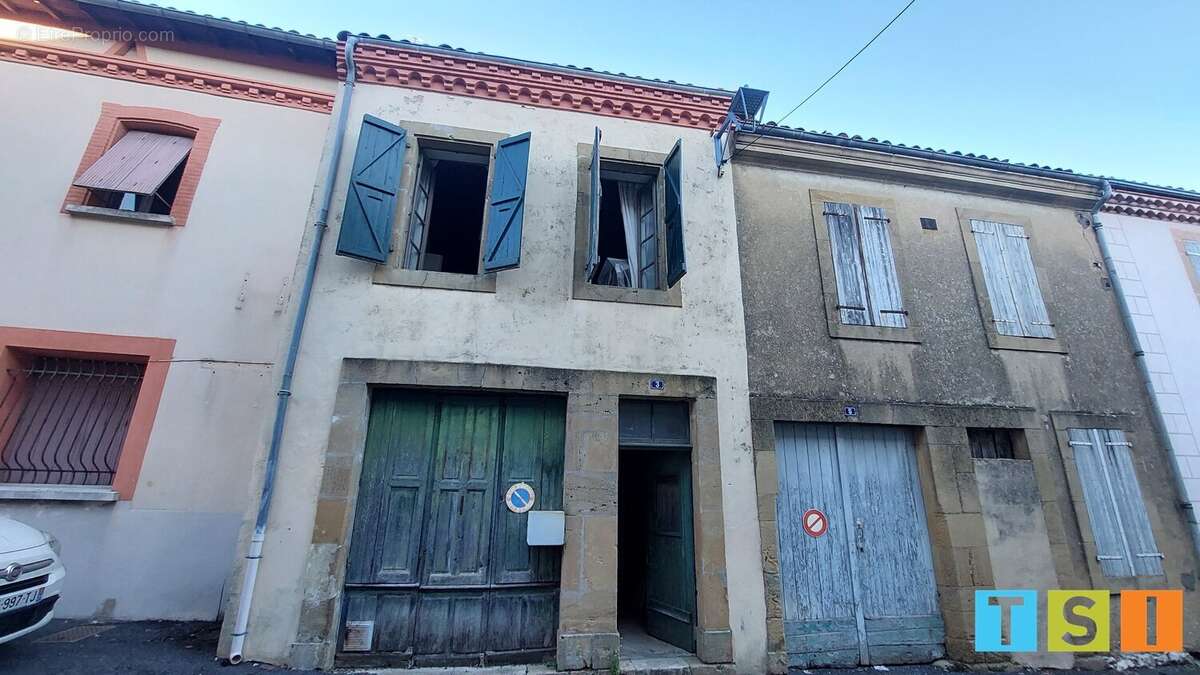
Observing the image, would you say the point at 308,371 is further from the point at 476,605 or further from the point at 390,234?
the point at 476,605

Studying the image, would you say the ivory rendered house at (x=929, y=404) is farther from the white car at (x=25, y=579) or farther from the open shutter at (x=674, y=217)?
the white car at (x=25, y=579)

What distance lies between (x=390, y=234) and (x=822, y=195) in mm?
5482

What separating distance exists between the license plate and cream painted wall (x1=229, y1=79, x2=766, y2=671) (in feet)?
4.76

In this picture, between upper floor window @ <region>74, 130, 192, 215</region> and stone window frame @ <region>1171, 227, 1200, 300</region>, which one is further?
stone window frame @ <region>1171, 227, 1200, 300</region>

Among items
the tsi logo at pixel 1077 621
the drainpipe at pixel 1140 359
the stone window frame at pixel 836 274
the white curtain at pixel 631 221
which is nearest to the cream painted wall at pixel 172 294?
the white curtain at pixel 631 221

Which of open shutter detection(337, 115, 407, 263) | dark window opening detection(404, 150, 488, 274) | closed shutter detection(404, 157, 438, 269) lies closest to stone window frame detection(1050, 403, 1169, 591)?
dark window opening detection(404, 150, 488, 274)

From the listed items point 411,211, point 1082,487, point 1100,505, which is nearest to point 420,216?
point 411,211

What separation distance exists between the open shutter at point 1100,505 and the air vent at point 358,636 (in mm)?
7887

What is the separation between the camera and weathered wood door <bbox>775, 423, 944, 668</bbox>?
499 centimetres

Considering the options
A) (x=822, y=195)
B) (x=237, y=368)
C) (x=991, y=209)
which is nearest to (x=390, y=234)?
(x=237, y=368)

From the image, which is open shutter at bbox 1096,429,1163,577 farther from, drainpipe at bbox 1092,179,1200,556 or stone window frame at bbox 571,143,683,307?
stone window frame at bbox 571,143,683,307

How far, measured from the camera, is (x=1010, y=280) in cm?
656

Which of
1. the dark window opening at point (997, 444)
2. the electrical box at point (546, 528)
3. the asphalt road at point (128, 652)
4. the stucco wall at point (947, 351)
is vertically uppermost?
the stucco wall at point (947, 351)

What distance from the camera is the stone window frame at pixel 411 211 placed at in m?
5.13
